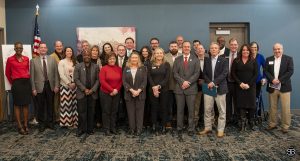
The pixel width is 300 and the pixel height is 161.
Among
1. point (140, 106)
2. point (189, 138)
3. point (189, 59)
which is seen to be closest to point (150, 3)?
point (189, 59)

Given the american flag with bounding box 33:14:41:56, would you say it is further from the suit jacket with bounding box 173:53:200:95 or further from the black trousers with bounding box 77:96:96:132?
the suit jacket with bounding box 173:53:200:95

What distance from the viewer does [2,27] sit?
6.07 metres

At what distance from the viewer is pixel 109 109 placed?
4758 mm

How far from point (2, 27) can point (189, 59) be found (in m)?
4.06

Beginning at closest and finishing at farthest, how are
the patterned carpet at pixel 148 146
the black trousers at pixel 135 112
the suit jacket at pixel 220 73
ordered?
the patterned carpet at pixel 148 146 → the suit jacket at pixel 220 73 → the black trousers at pixel 135 112

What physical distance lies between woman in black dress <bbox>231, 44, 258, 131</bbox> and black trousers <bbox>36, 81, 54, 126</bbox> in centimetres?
319

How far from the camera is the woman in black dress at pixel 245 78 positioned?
15.4 ft

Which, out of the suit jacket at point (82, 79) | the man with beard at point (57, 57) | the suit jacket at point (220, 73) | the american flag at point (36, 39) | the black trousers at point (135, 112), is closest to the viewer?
the suit jacket at point (220, 73)

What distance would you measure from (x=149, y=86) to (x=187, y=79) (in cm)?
64

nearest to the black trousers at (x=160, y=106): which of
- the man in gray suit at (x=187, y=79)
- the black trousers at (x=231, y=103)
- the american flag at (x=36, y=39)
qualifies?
the man in gray suit at (x=187, y=79)

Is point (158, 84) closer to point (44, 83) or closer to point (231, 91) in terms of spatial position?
point (231, 91)

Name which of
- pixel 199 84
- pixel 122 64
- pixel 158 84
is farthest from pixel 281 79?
pixel 122 64

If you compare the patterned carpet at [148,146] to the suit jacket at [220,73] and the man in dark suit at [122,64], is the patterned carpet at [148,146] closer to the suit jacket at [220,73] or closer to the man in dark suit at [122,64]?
the man in dark suit at [122,64]

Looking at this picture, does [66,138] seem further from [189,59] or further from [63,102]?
[189,59]
